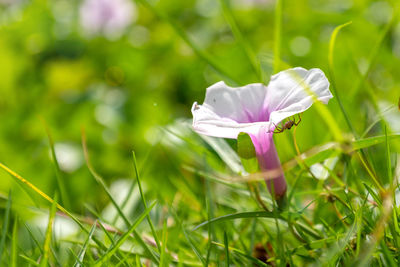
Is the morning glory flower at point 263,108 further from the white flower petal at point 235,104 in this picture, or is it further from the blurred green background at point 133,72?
the blurred green background at point 133,72

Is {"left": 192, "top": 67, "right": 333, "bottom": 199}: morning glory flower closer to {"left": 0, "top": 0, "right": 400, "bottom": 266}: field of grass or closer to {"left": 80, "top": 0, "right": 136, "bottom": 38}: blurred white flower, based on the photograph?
{"left": 0, "top": 0, "right": 400, "bottom": 266}: field of grass

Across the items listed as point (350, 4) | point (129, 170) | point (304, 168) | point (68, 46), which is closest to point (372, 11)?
point (350, 4)

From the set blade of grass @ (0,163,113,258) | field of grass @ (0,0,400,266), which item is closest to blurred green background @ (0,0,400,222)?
field of grass @ (0,0,400,266)

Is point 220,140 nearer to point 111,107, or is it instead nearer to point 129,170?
point 129,170

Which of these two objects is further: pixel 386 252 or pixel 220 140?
pixel 220 140

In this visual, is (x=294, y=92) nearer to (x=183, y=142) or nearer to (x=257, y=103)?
(x=257, y=103)

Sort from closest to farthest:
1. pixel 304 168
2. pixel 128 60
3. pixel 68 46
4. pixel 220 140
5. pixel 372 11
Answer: pixel 304 168, pixel 220 140, pixel 372 11, pixel 128 60, pixel 68 46
